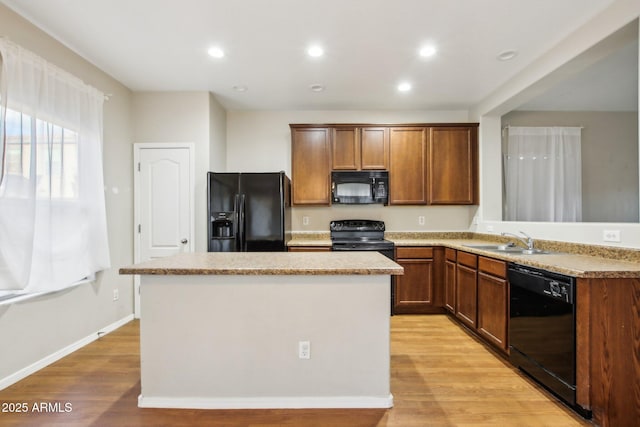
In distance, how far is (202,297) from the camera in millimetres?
1857

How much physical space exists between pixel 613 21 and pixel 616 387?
235 centimetres

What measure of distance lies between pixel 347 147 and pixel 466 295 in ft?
7.28

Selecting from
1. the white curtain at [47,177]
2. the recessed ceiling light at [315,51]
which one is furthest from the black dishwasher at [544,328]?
the white curtain at [47,177]

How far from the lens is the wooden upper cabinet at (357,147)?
391cm

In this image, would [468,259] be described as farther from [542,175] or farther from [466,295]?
[542,175]

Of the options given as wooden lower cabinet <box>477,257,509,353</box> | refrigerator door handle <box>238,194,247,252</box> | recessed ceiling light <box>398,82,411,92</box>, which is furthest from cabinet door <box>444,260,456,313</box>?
refrigerator door handle <box>238,194,247,252</box>

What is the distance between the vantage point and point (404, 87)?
11.2 ft

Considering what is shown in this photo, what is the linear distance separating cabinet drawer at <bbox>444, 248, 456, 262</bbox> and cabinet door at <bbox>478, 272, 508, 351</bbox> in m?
0.53

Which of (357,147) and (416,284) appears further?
(357,147)

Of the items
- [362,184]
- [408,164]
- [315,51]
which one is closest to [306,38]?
[315,51]

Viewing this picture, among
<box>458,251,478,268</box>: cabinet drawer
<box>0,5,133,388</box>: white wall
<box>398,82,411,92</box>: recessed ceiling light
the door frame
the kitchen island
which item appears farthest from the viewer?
the door frame

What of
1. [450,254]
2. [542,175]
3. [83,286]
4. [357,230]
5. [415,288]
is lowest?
[415,288]

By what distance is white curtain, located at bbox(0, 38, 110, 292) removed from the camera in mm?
2047

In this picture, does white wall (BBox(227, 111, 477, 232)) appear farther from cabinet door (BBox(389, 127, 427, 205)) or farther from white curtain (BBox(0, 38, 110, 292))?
white curtain (BBox(0, 38, 110, 292))
